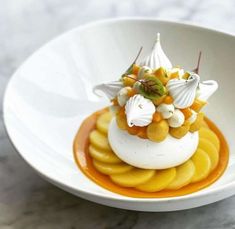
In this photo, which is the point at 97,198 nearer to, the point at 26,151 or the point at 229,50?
the point at 26,151

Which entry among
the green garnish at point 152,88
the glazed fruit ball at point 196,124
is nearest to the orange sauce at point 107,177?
the glazed fruit ball at point 196,124

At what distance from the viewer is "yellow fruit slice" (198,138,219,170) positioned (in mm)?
1887

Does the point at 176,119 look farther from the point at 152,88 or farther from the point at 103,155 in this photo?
the point at 103,155

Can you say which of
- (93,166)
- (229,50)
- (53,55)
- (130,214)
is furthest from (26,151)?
(229,50)

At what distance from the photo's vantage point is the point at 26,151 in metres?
1.77

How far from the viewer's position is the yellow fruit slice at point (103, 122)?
2020 millimetres

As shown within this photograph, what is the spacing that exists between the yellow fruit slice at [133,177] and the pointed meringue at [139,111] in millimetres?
163

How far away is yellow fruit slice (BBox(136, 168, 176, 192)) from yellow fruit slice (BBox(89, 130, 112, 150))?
0.19 m

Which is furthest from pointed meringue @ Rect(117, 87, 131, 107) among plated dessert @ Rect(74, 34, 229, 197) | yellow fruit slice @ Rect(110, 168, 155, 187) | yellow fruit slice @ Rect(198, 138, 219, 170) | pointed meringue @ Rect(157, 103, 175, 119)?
yellow fruit slice @ Rect(198, 138, 219, 170)

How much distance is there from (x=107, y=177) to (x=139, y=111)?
0.26 metres

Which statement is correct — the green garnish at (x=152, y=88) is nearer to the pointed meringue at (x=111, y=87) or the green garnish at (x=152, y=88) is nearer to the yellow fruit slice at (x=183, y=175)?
the pointed meringue at (x=111, y=87)

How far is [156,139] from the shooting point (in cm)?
175

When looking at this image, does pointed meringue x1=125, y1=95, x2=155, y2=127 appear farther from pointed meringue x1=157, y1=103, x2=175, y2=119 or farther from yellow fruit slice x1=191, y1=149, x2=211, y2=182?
yellow fruit slice x1=191, y1=149, x2=211, y2=182

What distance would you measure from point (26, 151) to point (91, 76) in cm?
55
